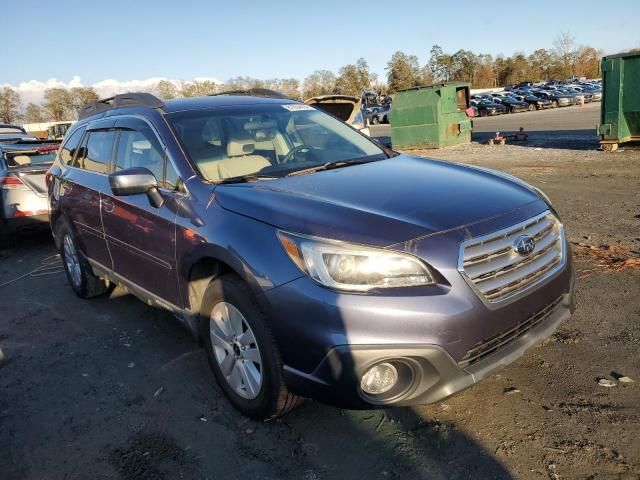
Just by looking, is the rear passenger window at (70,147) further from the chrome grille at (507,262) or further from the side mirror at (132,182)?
the chrome grille at (507,262)

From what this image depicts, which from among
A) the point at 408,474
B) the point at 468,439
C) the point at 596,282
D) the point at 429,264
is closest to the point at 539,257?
the point at 429,264

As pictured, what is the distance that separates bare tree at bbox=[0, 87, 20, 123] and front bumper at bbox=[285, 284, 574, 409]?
77.0m

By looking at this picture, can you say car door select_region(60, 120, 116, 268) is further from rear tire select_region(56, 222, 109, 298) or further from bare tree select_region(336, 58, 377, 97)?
bare tree select_region(336, 58, 377, 97)

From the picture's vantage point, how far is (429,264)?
2.38 metres

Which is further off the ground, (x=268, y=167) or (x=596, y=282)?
(x=268, y=167)

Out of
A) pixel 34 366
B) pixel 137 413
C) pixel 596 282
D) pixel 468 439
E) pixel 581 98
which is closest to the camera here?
pixel 468 439

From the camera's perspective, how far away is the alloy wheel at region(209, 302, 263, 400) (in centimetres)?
283

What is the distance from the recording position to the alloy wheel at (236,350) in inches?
111

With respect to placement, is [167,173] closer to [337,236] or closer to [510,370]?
[337,236]

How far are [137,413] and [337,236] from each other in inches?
70.4

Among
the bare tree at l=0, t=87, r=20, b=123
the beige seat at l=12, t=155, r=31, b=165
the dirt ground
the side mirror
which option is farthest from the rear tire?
the bare tree at l=0, t=87, r=20, b=123

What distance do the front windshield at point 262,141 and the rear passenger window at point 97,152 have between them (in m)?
0.93

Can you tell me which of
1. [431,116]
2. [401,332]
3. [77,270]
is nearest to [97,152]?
[77,270]

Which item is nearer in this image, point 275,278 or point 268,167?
point 275,278
